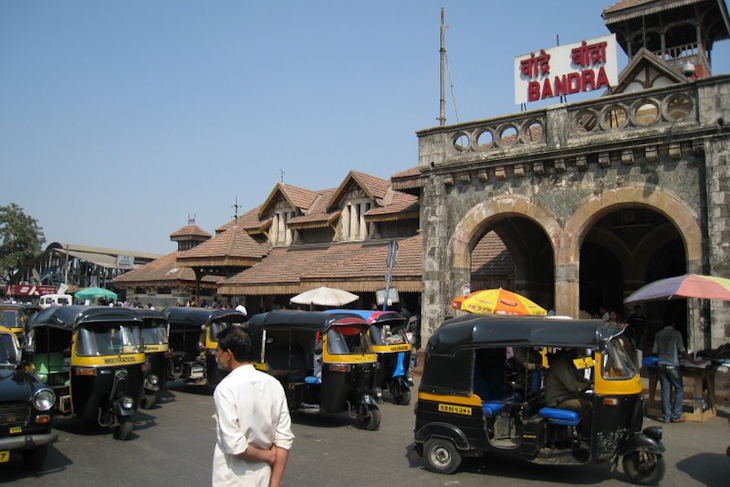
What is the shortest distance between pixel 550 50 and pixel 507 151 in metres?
3.30

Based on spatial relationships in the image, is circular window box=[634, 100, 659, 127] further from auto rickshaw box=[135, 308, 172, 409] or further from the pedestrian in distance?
auto rickshaw box=[135, 308, 172, 409]

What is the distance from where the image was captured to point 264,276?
25.0 meters

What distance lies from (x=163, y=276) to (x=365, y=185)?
1360 centimetres

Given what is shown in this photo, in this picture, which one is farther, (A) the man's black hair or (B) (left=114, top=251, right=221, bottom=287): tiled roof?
(B) (left=114, top=251, right=221, bottom=287): tiled roof

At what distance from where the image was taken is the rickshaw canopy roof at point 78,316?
973 centimetres

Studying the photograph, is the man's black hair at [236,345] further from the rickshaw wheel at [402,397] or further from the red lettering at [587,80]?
the red lettering at [587,80]

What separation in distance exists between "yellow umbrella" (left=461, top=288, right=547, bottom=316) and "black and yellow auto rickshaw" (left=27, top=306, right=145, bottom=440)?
680 cm

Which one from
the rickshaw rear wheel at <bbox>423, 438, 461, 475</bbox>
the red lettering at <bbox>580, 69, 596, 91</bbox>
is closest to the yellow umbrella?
the rickshaw rear wheel at <bbox>423, 438, 461, 475</bbox>

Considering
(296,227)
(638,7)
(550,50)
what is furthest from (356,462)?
(638,7)

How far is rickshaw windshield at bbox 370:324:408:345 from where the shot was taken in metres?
A: 12.7

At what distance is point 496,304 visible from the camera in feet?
42.2

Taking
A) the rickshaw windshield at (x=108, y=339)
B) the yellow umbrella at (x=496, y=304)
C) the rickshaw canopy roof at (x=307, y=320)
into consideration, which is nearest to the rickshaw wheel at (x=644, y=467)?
the rickshaw canopy roof at (x=307, y=320)

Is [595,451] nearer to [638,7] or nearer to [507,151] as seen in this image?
[507,151]

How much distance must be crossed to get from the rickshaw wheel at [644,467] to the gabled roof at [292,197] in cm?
2288
